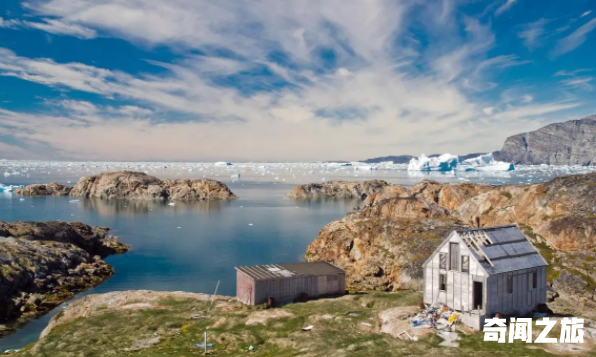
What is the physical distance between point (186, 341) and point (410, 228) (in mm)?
37835

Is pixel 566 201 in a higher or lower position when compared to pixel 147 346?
higher

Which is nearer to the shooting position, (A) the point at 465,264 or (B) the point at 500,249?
(A) the point at 465,264

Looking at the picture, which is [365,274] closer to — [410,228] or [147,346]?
[410,228]

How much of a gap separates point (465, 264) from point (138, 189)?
167 metres

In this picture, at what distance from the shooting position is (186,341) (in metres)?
29.7

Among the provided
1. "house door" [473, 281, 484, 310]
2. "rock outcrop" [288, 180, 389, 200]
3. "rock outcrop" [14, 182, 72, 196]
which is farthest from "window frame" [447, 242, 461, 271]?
"rock outcrop" [14, 182, 72, 196]

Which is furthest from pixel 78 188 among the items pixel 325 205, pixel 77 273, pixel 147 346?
pixel 147 346

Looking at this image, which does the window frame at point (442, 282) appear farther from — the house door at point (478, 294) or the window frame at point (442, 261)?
the house door at point (478, 294)

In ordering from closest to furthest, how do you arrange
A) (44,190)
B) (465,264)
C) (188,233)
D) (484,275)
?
(484,275), (465,264), (188,233), (44,190)

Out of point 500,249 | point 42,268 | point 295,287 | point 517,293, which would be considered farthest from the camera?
point 42,268

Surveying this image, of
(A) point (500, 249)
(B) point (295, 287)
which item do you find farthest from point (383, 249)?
(A) point (500, 249)

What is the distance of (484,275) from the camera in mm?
27531

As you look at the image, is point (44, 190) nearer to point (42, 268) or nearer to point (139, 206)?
point (139, 206)

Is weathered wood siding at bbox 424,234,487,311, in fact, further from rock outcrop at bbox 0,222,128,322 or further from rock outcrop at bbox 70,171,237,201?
rock outcrop at bbox 70,171,237,201
